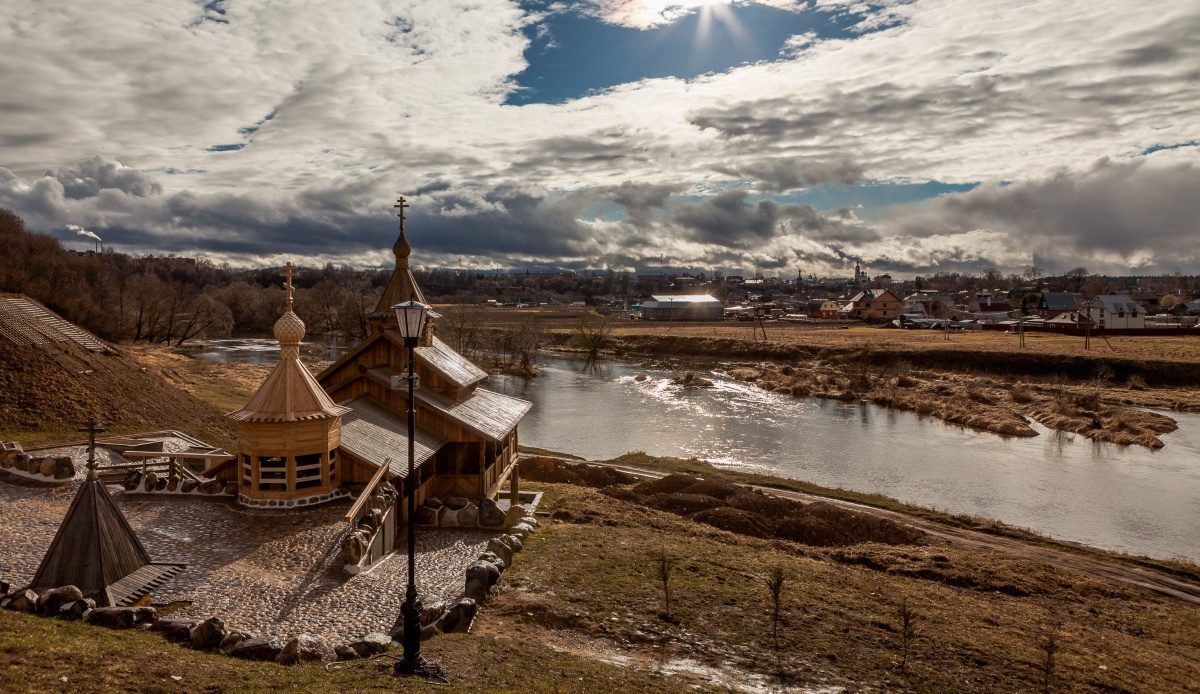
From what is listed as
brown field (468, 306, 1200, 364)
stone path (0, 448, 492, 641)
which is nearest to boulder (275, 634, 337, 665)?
stone path (0, 448, 492, 641)

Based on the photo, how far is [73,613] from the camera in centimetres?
1034

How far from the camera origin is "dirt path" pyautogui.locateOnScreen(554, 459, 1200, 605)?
1777 cm

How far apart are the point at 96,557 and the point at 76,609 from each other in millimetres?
1106

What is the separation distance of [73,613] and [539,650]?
22.5 feet

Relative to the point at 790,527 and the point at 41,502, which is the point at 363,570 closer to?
the point at 41,502

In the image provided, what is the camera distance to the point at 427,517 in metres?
17.9

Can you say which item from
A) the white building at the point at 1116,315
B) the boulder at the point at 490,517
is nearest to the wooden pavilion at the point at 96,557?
the boulder at the point at 490,517

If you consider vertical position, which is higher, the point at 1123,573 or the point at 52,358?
the point at 52,358

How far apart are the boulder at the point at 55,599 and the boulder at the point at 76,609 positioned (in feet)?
0.27

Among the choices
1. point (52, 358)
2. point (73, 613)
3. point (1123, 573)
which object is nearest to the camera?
point (73, 613)

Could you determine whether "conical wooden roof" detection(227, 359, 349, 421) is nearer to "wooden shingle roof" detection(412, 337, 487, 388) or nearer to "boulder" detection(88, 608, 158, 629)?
"wooden shingle roof" detection(412, 337, 487, 388)

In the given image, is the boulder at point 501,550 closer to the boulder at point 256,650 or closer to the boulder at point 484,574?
the boulder at point 484,574

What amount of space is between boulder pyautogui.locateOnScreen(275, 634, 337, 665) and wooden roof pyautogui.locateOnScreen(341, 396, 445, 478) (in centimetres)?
604

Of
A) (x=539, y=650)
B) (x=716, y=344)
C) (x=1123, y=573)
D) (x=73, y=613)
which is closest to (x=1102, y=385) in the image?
(x=716, y=344)
